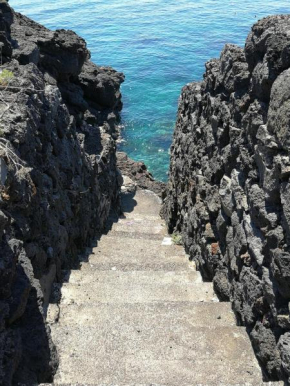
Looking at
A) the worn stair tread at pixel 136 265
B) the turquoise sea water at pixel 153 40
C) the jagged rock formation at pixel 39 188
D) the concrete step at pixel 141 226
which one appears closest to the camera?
the jagged rock formation at pixel 39 188

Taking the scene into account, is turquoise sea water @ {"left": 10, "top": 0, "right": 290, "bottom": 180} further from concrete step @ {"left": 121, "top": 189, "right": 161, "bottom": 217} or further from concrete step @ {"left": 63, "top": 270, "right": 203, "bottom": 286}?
concrete step @ {"left": 63, "top": 270, "right": 203, "bottom": 286}

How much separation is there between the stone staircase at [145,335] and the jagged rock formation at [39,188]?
1.41 ft

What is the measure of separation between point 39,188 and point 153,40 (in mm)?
38072

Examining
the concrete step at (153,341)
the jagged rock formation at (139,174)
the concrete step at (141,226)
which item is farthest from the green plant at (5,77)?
the jagged rock formation at (139,174)

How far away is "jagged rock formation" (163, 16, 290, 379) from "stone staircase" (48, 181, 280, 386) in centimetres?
29

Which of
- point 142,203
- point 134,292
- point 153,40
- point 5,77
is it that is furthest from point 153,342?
point 153,40

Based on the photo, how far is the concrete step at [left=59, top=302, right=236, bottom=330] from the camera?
18.1 ft

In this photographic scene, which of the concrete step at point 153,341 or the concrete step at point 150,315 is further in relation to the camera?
the concrete step at point 150,315

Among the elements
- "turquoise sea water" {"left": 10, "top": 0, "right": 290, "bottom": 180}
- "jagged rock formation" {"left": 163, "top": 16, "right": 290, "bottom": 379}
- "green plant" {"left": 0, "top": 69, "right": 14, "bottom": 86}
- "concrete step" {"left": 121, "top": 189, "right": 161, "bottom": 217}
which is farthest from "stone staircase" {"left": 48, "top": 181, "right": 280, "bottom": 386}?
"turquoise sea water" {"left": 10, "top": 0, "right": 290, "bottom": 180}

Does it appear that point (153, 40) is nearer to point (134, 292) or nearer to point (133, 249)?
point (133, 249)

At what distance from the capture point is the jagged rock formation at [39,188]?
430 centimetres

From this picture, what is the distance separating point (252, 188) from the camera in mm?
5340

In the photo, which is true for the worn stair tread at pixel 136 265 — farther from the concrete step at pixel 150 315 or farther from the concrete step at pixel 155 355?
the concrete step at pixel 155 355

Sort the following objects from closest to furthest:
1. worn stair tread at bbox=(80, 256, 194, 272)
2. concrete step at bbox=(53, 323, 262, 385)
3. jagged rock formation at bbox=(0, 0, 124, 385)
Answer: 1. jagged rock formation at bbox=(0, 0, 124, 385)
2. concrete step at bbox=(53, 323, 262, 385)
3. worn stair tread at bbox=(80, 256, 194, 272)
